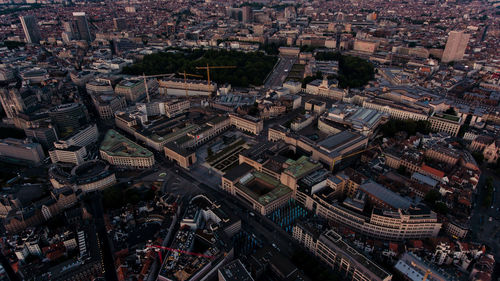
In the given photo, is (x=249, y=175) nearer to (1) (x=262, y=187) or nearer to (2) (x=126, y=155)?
(1) (x=262, y=187)

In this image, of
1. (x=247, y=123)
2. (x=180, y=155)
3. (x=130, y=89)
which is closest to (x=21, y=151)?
(x=180, y=155)

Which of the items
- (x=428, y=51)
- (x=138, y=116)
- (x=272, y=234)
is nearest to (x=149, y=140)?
(x=138, y=116)

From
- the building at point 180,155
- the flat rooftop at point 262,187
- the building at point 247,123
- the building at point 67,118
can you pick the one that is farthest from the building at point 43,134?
the flat rooftop at point 262,187

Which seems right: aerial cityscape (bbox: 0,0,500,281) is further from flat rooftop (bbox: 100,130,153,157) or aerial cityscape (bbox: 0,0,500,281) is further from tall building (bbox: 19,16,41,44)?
tall building (bbox: 19,16,41,44)

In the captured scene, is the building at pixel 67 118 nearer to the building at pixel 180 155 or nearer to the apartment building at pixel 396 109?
the building at pixel 180 155

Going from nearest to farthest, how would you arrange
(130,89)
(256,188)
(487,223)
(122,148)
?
(487,223) → (256,188) → (122,148) → (130,89)
